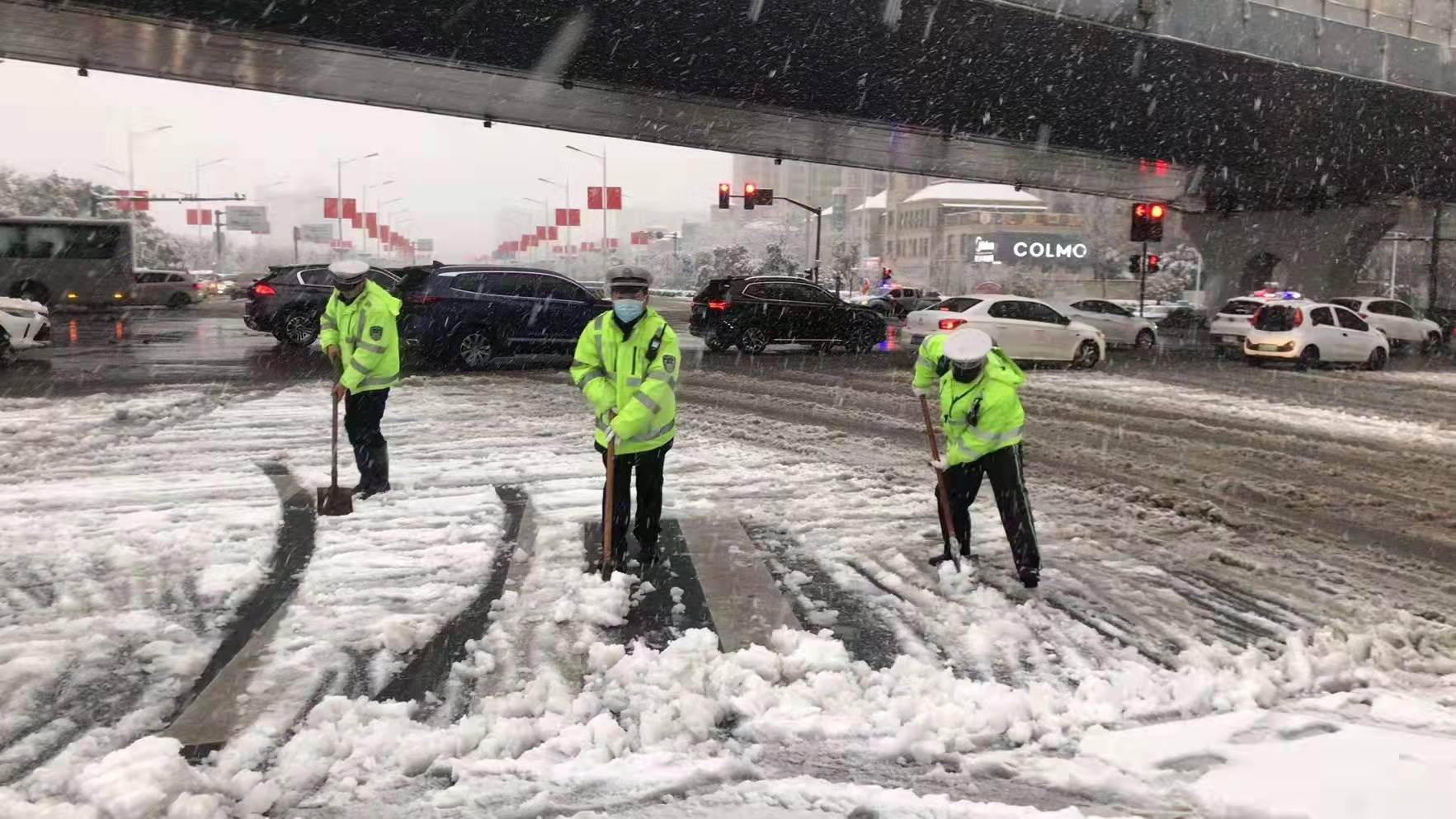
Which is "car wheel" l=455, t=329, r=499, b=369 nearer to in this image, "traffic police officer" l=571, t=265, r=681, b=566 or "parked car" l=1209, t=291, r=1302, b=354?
"traffic police officer" l=571, t=265, r=681, b=566

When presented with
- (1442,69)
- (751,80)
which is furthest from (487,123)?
(1442,69)

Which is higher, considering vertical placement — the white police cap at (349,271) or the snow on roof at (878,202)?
the snow on roof at (878,202)

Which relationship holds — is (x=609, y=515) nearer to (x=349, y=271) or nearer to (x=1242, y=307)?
(x=349, y=271)

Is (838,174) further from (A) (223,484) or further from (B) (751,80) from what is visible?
(A) (223,484)

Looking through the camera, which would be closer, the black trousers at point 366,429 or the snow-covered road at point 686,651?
the snow-covered road at point 686,651

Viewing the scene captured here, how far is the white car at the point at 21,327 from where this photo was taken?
1526cm

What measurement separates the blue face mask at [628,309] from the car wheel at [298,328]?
648 inches

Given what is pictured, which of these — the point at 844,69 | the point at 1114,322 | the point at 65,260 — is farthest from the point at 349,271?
the point at 65,260

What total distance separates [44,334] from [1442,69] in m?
28.2

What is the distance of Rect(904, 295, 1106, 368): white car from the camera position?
18.7m

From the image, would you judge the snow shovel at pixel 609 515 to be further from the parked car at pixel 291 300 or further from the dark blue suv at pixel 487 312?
the parked car at pixel 291 300

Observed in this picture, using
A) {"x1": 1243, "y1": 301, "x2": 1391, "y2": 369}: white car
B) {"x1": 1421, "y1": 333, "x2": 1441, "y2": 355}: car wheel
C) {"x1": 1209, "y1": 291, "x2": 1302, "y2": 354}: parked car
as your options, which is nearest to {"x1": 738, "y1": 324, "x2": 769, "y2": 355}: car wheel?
{"x1": 1243, "y1": 301, "x2": 1391, "y2": 369}: white car

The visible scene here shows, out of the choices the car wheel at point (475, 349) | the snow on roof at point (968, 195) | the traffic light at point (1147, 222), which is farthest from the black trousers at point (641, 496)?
the snow on roof at point (968, 195)

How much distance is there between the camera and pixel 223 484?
753 cm
